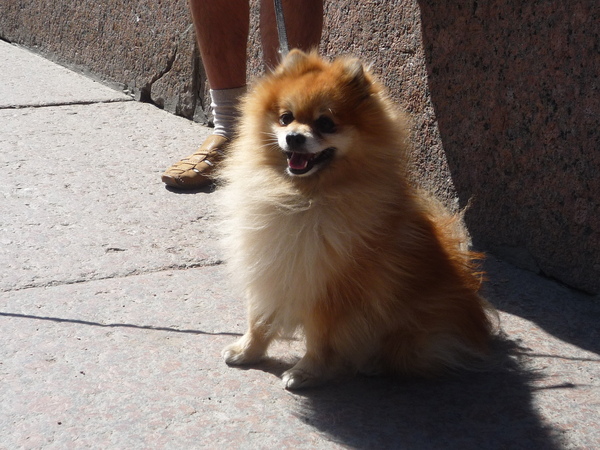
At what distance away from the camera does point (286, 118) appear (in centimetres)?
256

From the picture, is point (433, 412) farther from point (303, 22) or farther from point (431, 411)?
point (303, 22)

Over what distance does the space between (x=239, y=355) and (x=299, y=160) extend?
0.70 metres

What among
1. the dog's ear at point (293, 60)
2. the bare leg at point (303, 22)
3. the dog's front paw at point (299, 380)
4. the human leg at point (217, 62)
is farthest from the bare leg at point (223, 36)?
the dog's front paw at point (299, 380)

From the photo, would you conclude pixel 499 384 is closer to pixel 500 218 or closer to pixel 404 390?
pixel 404 390

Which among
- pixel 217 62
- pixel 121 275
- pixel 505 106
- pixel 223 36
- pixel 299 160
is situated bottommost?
pixel 121 275

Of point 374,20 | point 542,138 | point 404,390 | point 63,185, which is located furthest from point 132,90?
point 404,390

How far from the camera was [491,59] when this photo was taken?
3.31 meters

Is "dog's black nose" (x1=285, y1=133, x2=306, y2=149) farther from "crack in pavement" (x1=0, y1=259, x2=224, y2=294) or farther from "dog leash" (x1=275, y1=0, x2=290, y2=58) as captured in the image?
"crack in pavement" (x1=0, y1=259, x2=224, y2=294)

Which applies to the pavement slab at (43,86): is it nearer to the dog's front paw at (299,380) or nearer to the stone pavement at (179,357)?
the stone pavement at (179,357)

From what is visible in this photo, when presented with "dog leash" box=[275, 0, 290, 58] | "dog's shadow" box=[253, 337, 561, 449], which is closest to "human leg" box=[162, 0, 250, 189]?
"dog leash" box=[275, 0, 290, 58]

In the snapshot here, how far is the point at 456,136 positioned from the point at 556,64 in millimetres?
614

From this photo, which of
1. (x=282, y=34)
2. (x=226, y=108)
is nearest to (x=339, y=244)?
(x=282, y=34)

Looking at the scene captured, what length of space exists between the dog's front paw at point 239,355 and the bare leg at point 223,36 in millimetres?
1977

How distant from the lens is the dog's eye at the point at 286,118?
2.54m
